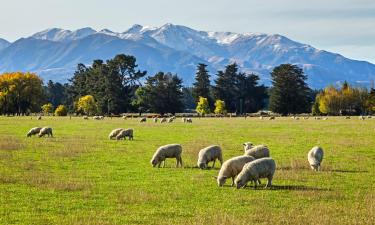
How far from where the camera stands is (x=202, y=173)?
22.8m

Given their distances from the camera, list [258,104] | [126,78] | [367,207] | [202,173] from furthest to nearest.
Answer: [258,104]
[126,78]
[202,173]
[367,207]

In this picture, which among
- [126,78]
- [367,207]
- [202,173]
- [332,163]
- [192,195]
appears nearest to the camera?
[367,207]

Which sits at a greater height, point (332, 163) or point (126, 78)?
point (126, 78)

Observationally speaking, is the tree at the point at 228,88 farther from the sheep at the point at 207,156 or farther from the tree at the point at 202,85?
the sheep at the point at 207,156

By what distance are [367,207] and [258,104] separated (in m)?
131

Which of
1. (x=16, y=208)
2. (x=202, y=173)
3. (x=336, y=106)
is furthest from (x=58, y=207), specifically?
(x=336, y=106)

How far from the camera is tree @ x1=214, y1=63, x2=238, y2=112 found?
141875mm

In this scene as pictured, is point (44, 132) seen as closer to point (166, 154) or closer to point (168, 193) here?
point (166, 154)

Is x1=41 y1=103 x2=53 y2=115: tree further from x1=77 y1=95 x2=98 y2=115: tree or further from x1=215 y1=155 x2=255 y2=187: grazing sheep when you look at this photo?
x1=215 y1=155 x2=255 y2=187: grazing sheep

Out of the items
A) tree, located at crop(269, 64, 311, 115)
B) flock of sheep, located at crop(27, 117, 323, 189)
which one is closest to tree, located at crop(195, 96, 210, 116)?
tree, located at crop(269, 64, 311, 115)

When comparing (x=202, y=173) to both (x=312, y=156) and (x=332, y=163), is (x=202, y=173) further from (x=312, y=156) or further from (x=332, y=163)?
(x=332, y=163)

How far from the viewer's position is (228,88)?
143 m

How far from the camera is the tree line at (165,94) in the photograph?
123938 millimetres

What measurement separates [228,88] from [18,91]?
56259 mm
